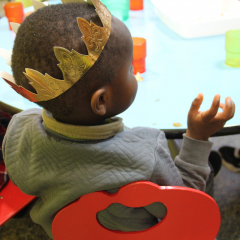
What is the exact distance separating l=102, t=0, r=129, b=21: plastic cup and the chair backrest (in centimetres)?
136

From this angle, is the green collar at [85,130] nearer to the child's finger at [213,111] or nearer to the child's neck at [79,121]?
the child's neck at [79,121]

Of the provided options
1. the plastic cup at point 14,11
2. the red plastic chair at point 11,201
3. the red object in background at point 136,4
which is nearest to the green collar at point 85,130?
the red plastic chair at point 11,201

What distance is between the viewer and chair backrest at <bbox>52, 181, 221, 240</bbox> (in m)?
0.57

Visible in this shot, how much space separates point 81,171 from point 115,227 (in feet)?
0.61

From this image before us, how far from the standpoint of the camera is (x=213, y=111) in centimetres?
67

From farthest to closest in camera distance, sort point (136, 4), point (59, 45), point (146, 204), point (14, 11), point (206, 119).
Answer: point (136, 4)
point (14, 11)
point (206, 119)
point (146, 204)
point (59, 45)

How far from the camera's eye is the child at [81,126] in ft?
1.64

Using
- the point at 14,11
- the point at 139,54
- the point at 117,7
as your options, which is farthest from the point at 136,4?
the point at 139,54

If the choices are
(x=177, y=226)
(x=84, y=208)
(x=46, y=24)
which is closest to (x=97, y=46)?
(x=46, y=24)

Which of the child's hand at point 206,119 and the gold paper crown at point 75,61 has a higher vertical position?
the gold paper crown at point 75,61

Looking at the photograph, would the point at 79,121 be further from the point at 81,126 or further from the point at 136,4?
the point at 136,4

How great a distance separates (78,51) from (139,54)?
0.65 meters

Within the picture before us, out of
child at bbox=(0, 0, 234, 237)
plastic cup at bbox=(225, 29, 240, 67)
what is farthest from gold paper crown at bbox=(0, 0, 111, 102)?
plastic cup at bbox=(225, 29, 240, 67)

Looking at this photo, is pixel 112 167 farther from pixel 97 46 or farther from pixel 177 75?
pixel 177 75
